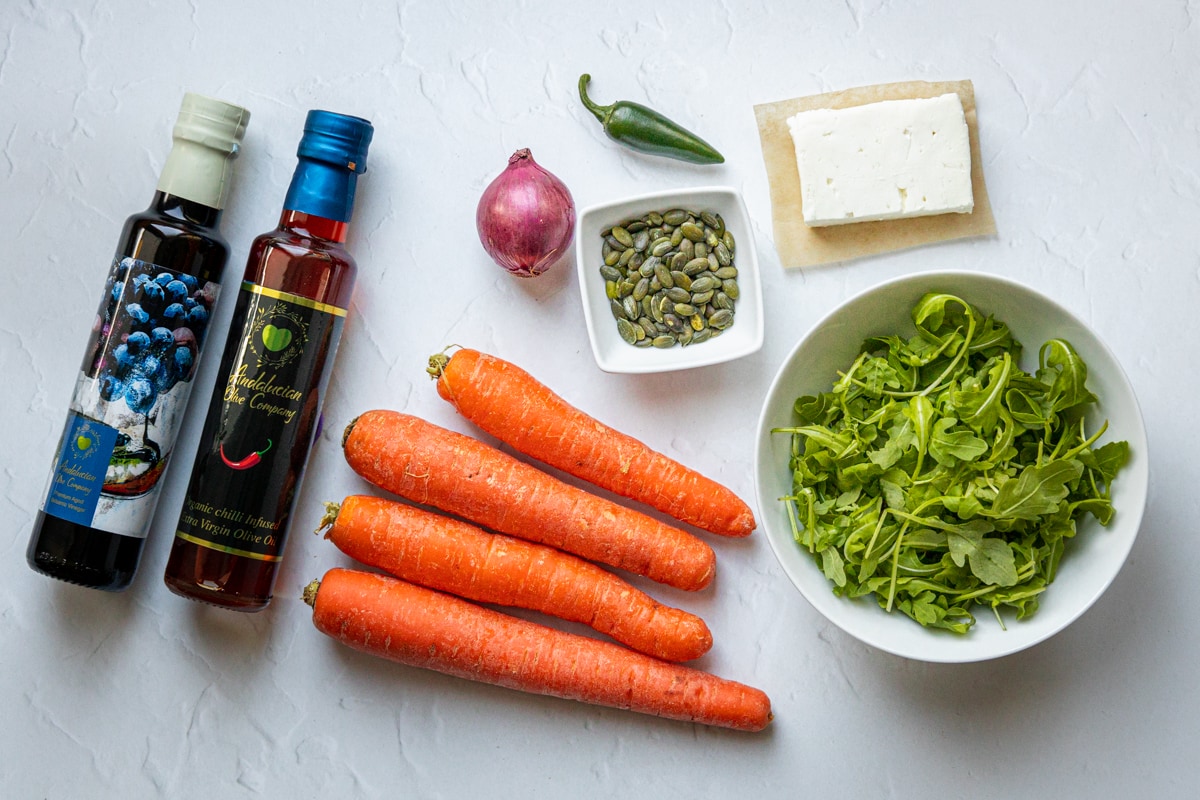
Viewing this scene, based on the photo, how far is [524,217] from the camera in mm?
1300

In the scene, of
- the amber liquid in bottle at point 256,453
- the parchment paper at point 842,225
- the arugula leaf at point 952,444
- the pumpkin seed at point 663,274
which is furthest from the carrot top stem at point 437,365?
the arugula leaf at point 952,444

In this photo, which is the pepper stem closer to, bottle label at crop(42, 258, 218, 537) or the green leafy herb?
the green leafy herb

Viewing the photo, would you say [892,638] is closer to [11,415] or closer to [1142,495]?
[1142,495]

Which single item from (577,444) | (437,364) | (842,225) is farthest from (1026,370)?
(437,364)

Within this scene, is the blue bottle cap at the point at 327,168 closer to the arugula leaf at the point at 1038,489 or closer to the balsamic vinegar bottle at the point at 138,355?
the balsamic vinegar bottle at the point at 138,355

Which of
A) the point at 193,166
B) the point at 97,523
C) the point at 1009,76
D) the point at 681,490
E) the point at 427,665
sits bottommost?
the point at 427,665

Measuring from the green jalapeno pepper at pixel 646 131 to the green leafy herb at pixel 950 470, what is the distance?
44 cm

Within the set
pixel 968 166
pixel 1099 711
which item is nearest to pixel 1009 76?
pixel 968 166

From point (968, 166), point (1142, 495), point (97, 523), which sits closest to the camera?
point (1142, 495)

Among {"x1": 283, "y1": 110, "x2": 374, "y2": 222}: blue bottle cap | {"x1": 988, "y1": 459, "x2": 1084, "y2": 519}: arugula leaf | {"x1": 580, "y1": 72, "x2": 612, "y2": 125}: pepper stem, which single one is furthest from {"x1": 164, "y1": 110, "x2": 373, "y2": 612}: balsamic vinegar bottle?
{"x1": 988, "y1": 459, "x2": 1084, "y2": 519}: arugula leaf

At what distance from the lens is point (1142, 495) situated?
45.8 inches

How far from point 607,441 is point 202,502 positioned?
62cm

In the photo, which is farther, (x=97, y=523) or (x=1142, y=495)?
(x=97, y=523)

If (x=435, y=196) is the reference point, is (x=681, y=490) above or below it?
below
